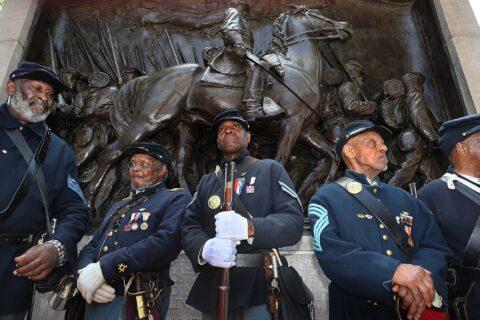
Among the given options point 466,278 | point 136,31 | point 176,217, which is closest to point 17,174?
point 176,217

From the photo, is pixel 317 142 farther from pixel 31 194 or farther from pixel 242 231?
pixel 31 194

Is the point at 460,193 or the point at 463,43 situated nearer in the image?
the point at 460,193

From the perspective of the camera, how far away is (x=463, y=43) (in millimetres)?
6070

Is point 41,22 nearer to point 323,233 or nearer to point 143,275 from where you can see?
point 143,275

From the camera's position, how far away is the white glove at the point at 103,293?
8.25ft

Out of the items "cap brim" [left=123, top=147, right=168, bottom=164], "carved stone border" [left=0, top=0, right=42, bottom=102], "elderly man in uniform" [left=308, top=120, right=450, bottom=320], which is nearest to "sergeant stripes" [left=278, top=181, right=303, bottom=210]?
"elderly man in uniform" [left=308, top=120, right=450, bottom=320]

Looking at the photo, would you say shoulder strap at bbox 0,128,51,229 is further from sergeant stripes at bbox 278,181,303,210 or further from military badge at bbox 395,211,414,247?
military badge at bbox 395,211,414,247

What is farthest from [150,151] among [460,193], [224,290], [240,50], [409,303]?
[240,50]

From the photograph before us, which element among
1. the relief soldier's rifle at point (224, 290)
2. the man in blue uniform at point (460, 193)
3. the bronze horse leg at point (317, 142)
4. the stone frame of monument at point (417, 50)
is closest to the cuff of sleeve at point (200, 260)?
the relief soldier's rifle at point (224, 290)

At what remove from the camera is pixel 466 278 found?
2311mm

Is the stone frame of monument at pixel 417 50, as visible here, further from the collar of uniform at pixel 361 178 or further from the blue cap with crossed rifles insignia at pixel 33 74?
the blue cap with crossed rifles insignia at pixel 33 74

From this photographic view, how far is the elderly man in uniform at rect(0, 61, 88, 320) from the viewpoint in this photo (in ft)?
8.82

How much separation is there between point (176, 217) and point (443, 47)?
5.77m

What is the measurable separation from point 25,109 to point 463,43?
6.19 metres
